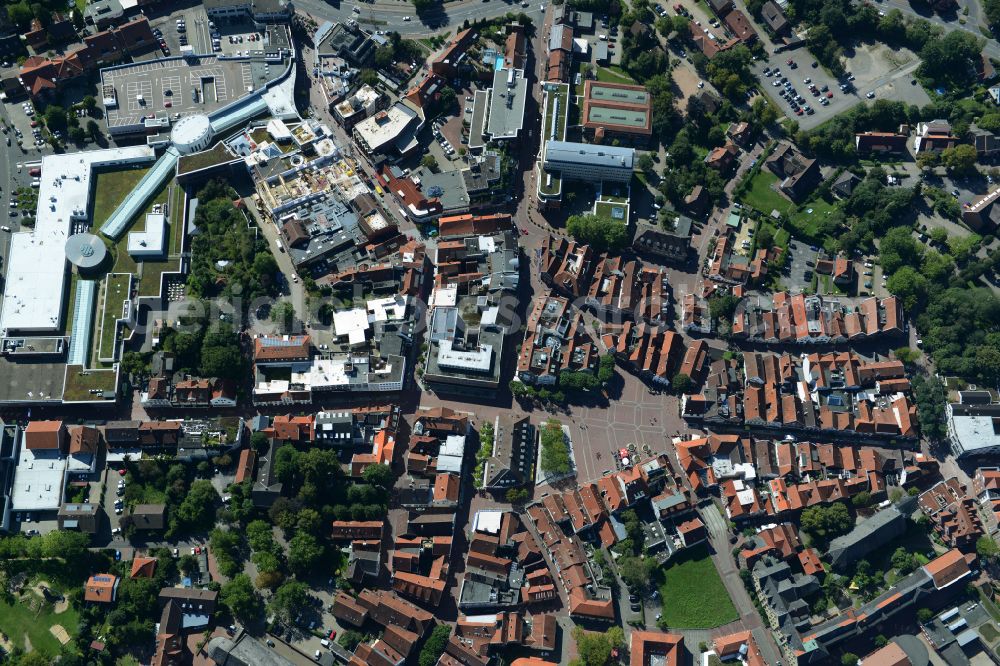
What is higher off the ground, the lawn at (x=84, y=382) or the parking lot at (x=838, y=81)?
the parking lot at (x=838, y=81)

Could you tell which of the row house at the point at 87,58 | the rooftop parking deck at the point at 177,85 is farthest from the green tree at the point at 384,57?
the row house at the point at 87,58

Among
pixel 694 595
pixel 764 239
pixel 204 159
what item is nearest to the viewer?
pixel 694 595

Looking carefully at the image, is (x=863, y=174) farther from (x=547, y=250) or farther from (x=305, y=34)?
(x=305, y=34)

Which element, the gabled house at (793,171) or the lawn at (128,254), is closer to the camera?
the lawn at (128,254)

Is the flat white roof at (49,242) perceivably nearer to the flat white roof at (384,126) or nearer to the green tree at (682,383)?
the flat white roof at (384,126)

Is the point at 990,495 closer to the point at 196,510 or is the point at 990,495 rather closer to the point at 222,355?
the point at 222,355

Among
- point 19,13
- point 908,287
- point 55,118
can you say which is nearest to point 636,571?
point 908,287
